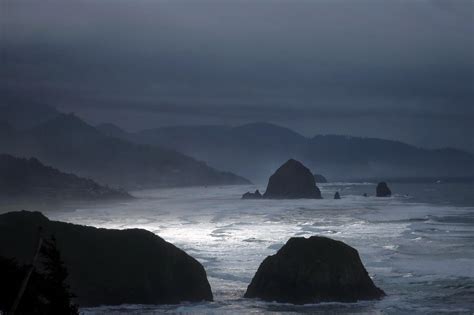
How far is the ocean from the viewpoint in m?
48.0

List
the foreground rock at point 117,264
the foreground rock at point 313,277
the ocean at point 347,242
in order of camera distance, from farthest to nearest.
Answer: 1. the foreground rock at point 313,277
2. the foreground rock at point 117,264
3. the ocean at point 347,242

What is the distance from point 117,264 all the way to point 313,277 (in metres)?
13.8

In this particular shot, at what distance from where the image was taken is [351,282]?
50.0 m

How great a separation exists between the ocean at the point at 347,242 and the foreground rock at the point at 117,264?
1.56 m

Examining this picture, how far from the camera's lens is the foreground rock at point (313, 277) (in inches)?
1946

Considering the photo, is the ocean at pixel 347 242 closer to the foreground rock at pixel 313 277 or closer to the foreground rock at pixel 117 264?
the foreground rock at pixel 313 277

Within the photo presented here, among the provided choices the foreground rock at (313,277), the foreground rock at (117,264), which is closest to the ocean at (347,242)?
the foreground rock at (313,277)

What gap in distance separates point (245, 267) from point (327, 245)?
15229 millimetres

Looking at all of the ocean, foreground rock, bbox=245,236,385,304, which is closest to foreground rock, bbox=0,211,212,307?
the ocean

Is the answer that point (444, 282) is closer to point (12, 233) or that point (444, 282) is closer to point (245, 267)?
point (245, 267)

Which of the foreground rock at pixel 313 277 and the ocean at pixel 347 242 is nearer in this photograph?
the ocean at pixel 347 242

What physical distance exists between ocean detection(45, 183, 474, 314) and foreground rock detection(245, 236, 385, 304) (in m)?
1.16

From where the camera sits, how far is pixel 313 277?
49.7 m

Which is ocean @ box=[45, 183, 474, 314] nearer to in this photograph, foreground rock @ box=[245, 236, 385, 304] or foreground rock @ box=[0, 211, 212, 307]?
foreground rock @ box=[245, 236, 385, 304]
